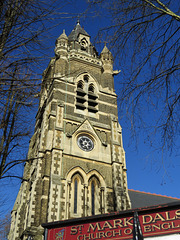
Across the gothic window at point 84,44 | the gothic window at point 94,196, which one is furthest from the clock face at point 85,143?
the gothic window at point 84,44

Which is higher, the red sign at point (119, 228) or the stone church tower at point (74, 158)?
the stone church tower at point (74, 158)

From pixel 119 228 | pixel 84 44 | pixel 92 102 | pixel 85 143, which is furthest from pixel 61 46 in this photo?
pixel 119 228

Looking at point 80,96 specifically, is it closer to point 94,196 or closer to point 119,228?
point 94,196

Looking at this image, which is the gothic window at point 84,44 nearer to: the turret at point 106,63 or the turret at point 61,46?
the turret at point 106,63

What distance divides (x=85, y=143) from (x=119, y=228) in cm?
1250

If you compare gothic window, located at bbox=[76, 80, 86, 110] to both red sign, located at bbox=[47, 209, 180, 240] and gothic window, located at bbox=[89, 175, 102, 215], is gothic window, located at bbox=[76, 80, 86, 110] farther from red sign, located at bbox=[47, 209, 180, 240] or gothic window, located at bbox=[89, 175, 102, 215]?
red sign, located at bbox=[47, 209, 180, 240]

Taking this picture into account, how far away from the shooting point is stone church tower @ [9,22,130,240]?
15.4m

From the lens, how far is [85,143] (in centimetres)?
1902

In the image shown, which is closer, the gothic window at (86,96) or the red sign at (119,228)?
the red sign at (119,228)

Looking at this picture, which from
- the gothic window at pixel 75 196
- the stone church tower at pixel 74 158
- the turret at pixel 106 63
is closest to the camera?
the stone church tower at pixel 74 158

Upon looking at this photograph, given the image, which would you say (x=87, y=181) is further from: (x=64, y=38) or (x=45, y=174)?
(x=64, y=38)

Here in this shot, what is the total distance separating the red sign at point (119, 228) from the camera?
20.3 ft

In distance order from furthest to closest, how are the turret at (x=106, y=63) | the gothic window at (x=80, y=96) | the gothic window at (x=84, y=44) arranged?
1. the gothic window at (x=84, y=44)
2. the turret at (x=106, y=63)
3. the gothic window at (x=80, y=96)

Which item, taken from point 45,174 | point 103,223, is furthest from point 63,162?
point 103,223
